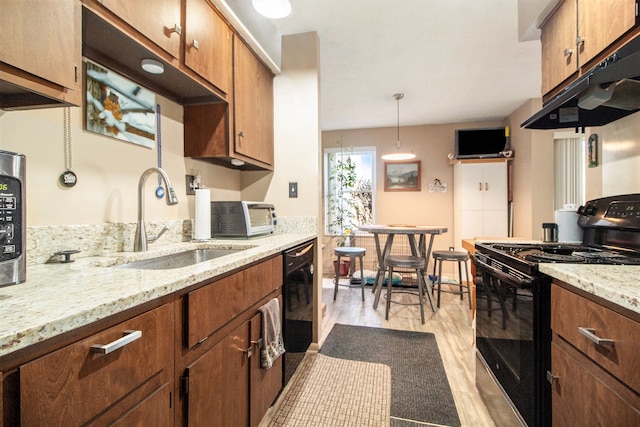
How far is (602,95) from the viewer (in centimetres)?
118

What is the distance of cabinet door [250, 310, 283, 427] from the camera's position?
49.8 inches

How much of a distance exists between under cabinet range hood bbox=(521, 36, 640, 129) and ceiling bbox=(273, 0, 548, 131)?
2.49 ft

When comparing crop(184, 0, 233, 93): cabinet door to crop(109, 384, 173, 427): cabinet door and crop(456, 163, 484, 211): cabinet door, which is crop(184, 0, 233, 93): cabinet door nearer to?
crop(109, 384, 173, 427): cabinet door

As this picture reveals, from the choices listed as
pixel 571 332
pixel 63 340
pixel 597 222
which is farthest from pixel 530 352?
pixel 63 340

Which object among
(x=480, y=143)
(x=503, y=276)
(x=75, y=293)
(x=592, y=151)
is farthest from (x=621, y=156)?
(x=480, y=143)

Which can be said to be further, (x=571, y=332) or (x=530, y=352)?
(x=530, y=352)

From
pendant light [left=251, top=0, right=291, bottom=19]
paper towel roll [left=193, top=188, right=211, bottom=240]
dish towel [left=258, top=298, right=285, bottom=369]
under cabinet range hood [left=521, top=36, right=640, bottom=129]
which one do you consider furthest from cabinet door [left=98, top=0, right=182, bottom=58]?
under cabinet range hood [left=521, top=36, right=640, bottom=129]

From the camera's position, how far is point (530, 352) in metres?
1.12

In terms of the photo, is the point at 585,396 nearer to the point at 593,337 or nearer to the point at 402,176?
the point at 593,337

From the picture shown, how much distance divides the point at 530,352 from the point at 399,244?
3517 mm

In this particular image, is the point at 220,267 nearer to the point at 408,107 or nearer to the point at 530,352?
the point at 530,352

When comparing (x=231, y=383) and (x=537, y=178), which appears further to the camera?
(x=537, y=178)

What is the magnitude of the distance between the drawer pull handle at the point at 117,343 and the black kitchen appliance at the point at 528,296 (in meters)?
1.28

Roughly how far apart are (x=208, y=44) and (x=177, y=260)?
1.13 meters
